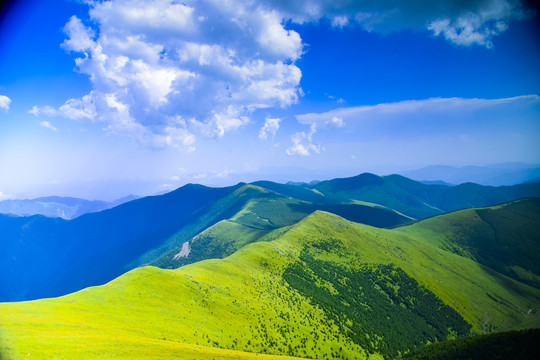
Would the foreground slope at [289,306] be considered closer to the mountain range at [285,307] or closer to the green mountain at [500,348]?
the mountain range at [285,307]

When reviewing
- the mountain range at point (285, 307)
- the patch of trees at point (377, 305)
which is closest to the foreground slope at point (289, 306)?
the mountain range at point (285, 307)

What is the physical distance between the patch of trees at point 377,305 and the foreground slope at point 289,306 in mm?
647

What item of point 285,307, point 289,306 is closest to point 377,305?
point 289,306

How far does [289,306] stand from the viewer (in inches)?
3718

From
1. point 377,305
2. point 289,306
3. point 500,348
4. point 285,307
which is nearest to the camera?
point 500,348

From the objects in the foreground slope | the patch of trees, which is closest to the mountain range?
the foreground slope

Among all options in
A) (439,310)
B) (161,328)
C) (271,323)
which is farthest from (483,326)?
(161,328)

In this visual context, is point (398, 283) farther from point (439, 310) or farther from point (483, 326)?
point (483, 326)

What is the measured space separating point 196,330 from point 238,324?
1408cm

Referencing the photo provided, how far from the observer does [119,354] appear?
36156mm

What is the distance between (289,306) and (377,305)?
6364cm

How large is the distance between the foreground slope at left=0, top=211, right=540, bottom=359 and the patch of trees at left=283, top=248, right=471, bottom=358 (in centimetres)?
65

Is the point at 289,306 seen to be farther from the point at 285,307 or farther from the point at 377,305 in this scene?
the point at 377,305

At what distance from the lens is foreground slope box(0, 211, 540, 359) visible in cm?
4209
